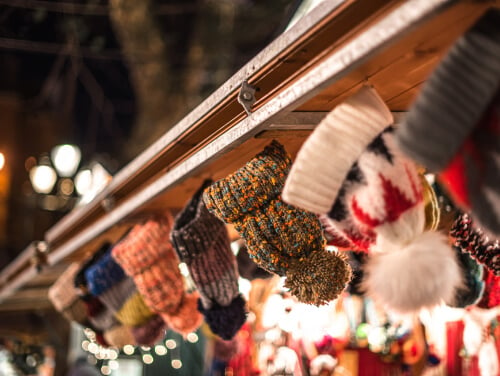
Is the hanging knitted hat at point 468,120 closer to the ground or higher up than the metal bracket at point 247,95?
closer to the ground

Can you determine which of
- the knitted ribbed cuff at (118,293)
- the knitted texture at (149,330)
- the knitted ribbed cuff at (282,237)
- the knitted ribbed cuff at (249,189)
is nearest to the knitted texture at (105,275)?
the knitted ribbed cuff at (118,293)

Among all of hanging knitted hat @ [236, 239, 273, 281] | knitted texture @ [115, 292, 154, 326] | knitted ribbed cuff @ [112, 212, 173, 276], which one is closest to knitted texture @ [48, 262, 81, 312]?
knitted texture @ [115, 292, 154, 326]

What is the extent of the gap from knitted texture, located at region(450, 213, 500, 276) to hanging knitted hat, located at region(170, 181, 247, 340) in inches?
29.1

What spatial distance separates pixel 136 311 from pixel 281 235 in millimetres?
1327

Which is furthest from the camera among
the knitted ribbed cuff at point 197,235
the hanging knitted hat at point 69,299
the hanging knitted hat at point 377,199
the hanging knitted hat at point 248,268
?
the hanging knitted hat at point 69,299

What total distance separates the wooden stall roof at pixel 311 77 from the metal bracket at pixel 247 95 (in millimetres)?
19

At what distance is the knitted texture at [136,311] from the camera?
2.39 m

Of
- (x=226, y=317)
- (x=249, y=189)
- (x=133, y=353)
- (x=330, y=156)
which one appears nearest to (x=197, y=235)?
(x=226, y=317)

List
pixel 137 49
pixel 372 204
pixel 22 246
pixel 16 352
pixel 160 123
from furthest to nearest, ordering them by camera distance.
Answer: pixel 22 246
pixel 160 123
pixel 137 49
pixel 16 352
pixel 372 204

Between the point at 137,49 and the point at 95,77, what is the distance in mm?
3554

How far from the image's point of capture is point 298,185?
1.11 metres

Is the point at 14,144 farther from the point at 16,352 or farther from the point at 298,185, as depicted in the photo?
the point at 298,185

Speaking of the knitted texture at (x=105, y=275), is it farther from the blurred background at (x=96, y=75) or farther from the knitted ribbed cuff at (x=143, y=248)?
the blurred background at (x=96, y=75)

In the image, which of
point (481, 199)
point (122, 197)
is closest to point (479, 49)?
point (481, 199)
